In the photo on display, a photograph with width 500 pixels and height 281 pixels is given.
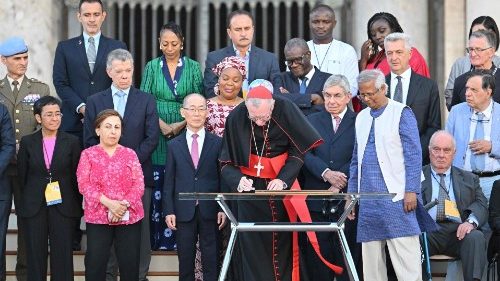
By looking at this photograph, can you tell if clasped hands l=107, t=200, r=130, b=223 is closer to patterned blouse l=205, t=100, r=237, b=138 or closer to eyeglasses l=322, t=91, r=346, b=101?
patterned blouse l=205, t=100, r=237, b=138

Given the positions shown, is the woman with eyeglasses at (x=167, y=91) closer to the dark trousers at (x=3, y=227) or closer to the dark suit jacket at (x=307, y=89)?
the dark suit jacket at (x=307, y=89)

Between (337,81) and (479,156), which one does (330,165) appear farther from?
(479,156)

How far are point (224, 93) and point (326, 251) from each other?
1.57 meters

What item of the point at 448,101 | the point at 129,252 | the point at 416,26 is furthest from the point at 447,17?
the point at 129,252

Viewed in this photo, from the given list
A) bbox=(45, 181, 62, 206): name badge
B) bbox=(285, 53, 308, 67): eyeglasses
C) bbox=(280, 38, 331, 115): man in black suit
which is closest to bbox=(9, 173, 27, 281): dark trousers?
bbox=(45, 181, 62, 206): name badge

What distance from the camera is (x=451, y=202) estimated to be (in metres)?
11.8

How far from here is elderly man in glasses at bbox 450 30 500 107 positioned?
12.1 m

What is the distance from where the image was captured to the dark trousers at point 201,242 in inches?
450

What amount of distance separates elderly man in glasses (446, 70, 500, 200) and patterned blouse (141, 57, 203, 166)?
2.26 metres

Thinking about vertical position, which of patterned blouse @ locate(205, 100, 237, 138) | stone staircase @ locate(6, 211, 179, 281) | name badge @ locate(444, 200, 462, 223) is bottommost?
stone staircase @ locate(6, 211, 179, 281)

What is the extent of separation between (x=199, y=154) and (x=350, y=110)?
1.30 metres

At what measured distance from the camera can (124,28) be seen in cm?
1487

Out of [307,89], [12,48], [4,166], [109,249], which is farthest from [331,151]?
[12,48]

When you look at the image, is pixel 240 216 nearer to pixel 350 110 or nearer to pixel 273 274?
pixel 273 274
